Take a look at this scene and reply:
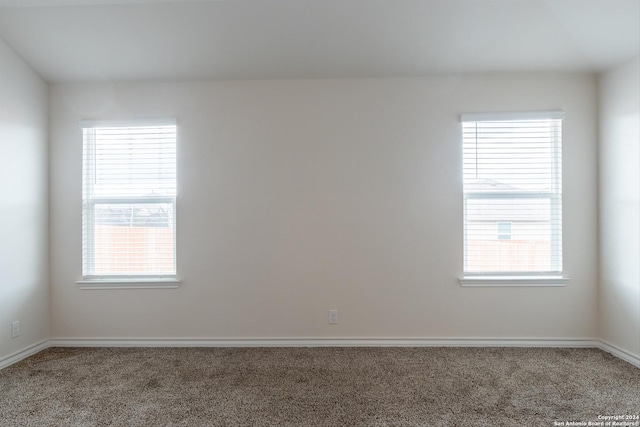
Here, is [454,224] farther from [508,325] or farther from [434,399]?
[434,399]

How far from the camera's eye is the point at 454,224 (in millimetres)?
3322

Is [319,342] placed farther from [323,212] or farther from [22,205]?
[22,205]

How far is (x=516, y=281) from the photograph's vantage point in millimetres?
3285

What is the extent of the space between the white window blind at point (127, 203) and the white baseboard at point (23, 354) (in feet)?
2.31

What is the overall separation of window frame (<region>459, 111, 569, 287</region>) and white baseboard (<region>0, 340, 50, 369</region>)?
386 cm

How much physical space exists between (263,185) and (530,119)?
2513mm

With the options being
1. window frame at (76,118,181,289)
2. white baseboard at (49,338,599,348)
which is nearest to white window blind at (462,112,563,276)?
white baseboard at (49,338,599,348)

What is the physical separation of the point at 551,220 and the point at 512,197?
41cm

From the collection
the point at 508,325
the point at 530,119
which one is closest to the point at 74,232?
the point at 508,325

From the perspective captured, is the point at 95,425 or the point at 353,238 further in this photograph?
the point at 353,238

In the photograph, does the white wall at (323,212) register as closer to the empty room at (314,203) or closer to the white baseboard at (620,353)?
the empty room at (314,203)

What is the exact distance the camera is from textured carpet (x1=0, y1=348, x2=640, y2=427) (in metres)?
2.19

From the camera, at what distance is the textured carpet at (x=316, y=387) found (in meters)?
2.19

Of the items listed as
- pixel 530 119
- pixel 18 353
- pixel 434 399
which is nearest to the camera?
pixel 434 399
